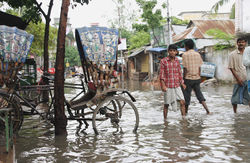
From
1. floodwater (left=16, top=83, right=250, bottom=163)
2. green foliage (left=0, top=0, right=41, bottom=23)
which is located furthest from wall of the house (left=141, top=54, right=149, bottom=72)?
floodwater (left=16, top=83, right=250, bottom=163)

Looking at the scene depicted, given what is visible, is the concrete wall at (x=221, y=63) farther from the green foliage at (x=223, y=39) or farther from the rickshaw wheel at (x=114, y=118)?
the rickshaw wheel at (x=114, y=118)

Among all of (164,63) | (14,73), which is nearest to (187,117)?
(164,63)

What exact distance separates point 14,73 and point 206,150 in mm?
3640

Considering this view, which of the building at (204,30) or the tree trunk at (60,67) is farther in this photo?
the building at (204,30)

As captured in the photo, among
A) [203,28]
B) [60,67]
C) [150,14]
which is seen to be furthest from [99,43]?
[150,14]

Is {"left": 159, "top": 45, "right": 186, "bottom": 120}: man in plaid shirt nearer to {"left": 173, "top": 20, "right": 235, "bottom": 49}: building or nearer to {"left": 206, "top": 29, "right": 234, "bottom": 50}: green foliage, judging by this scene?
{"left": 206, "top": 29, "right": 234, "bottom": 50}: green foliage

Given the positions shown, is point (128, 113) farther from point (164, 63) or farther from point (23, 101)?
point (23, 101)

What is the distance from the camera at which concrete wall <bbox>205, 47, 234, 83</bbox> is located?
18080 millimetres

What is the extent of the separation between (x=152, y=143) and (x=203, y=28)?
67.9ft

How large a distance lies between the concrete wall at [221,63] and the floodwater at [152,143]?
11668 millimetres

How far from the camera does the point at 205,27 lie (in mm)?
24188

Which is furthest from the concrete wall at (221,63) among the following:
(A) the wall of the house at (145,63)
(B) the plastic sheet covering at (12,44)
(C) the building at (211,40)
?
(B) the plastic sheet covering at (12,44)

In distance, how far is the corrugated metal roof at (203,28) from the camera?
75.7 ft

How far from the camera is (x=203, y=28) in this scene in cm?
2402
